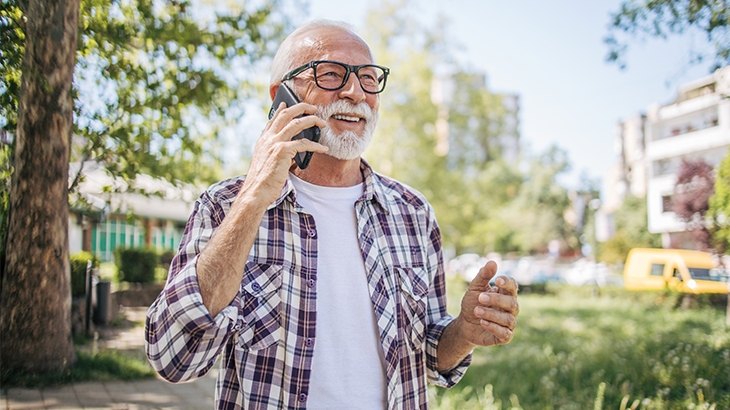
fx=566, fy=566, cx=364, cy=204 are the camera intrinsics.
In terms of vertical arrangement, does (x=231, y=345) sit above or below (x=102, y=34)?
below

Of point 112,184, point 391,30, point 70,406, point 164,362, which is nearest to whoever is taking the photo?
point 164,362

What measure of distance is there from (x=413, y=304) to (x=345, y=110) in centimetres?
77

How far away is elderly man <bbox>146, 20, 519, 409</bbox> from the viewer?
1.64 m

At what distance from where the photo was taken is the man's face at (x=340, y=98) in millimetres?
2100

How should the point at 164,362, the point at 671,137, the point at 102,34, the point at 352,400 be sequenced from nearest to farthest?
the point at 164,362 < the point at 352,400 < the point at 102,34 < the point at 671,137

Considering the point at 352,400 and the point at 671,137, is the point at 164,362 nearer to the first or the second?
the point at 352,400

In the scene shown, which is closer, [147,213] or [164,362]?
[164,362]

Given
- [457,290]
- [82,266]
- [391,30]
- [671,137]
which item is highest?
[391,30]

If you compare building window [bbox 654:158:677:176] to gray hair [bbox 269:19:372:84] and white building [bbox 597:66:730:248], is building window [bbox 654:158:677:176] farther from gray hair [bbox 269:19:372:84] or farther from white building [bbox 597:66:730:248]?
gray hair [bbox 269:19:372:84]

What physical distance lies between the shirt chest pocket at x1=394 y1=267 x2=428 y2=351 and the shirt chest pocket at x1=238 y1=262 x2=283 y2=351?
0.46m

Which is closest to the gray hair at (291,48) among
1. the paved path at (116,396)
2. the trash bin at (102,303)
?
the paved path at (116,396)

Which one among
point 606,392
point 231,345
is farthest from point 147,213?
point 231,345

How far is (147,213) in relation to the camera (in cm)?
2723

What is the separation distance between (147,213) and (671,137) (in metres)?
26.8
